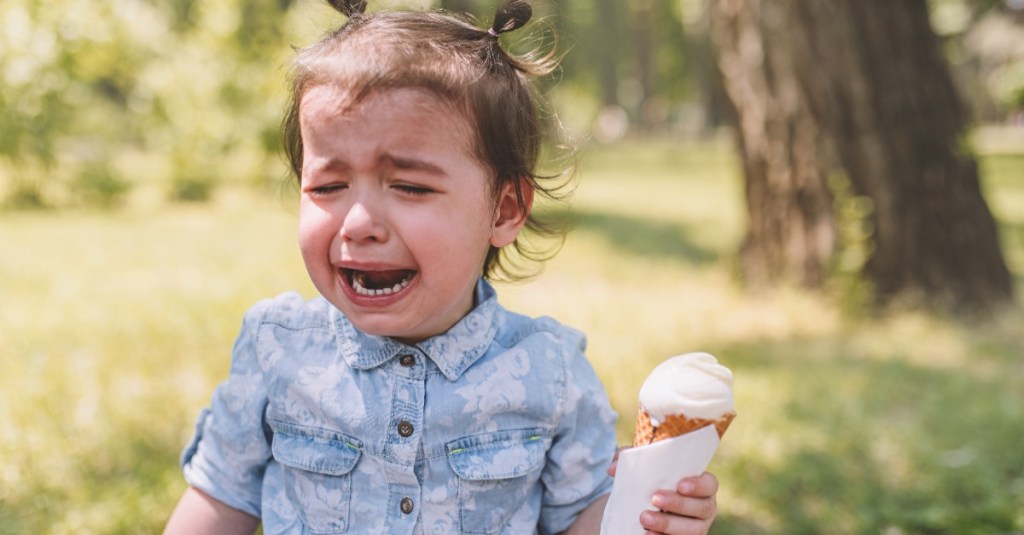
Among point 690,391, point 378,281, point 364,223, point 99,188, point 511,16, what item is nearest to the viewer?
point 690,391

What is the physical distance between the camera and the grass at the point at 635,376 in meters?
2.79

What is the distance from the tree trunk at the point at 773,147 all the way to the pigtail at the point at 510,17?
354 cm

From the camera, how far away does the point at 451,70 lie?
1.61m

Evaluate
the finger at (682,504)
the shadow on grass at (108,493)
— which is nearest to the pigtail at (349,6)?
the finger at (682,504)

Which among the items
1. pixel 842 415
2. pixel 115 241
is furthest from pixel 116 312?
pixel 842 415

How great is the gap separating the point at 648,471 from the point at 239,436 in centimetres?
78

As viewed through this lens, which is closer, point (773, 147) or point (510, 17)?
point (510, 17)

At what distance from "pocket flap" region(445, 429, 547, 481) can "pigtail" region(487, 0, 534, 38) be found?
2.43ft

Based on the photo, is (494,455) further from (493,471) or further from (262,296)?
(262,296)

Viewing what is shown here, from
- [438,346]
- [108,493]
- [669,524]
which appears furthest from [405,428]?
[108,493]

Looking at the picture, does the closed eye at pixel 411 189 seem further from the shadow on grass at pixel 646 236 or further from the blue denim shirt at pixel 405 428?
the shadow on grass at pixel 646 236

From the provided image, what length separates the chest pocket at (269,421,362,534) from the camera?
66.6 inches

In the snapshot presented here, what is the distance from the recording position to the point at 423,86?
5.20 ft

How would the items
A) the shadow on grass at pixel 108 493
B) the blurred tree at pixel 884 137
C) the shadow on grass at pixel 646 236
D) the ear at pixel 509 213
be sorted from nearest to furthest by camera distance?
1. the ear at pixel 509 213
2. the shadow on grass at pixel 108 493
3. the blurred tree at pixel 884 137
4. the shadow on grass at pixel 646 236
